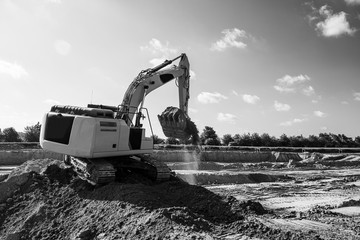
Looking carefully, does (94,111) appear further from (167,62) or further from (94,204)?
(167,62)

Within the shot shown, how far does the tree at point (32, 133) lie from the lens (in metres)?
30.9

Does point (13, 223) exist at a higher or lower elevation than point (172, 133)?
lower

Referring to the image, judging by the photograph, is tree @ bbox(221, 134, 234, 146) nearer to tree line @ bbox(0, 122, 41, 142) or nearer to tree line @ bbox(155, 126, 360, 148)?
tree line @ bbox(155, 126, 360, 148)

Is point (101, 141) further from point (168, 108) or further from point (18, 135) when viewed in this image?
point (18, 135)

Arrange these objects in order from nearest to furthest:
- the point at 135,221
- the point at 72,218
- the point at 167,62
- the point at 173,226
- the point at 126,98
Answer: the point at 173,226 < the point at 135,221 < the point at 72,218 < the point at 126,98 < the point at 167,62

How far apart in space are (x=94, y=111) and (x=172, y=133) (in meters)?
2.99

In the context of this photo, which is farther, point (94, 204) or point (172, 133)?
point (172, 133)

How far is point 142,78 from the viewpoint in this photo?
9117mm

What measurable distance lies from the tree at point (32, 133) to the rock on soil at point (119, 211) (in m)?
25.6

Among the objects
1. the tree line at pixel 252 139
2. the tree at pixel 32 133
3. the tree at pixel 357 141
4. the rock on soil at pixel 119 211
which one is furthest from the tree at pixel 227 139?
the rock on soil at pixel 119 211

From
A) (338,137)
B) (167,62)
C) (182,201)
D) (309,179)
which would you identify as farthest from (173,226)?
(338,137)

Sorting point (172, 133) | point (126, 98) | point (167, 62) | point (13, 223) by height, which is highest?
point (167, 62)

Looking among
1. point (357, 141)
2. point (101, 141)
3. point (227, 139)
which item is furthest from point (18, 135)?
point (357, 141)

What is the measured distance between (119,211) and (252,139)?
35381 mm
